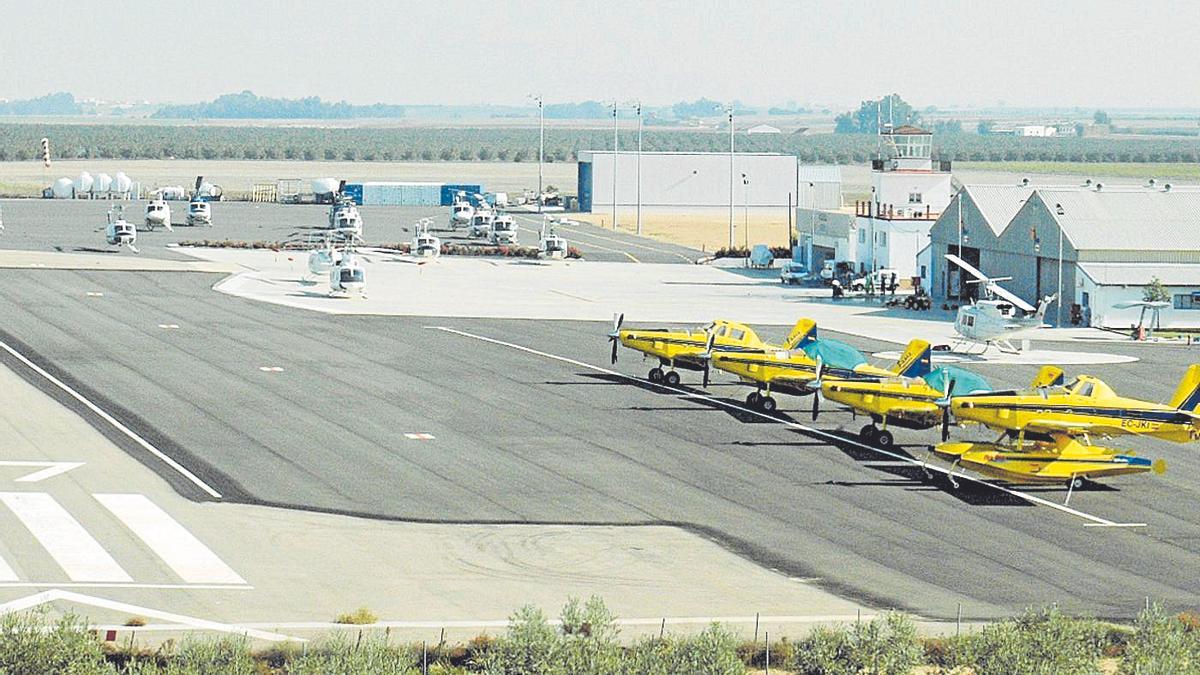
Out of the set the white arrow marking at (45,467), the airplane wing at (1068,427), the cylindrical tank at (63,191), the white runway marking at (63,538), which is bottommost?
Answer: the white runway marking at (63,538)

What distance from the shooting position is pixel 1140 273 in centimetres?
8344

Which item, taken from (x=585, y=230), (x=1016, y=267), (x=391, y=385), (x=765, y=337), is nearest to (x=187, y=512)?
(x=391, y=385)

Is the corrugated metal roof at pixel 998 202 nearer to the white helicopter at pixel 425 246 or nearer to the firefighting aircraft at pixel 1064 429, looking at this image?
the white helicopter at pixel 425 246

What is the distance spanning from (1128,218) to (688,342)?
36.9 meters

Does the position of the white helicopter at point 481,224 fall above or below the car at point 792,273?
above

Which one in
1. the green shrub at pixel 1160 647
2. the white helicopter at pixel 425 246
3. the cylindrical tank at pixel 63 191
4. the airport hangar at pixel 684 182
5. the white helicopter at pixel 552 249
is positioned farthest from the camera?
the cylindrical tank at pixel 63 191

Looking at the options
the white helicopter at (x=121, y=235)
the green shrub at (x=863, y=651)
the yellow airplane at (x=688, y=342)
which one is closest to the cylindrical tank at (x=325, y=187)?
the white helicopter at (x=121, y=235)

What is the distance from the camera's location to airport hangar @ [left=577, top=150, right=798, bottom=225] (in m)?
170

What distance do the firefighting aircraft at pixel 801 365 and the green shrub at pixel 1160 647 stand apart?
21101 mm

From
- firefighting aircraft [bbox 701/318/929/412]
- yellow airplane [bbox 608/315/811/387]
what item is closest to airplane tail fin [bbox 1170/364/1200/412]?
firefighting aircraft [bbox 701/318/929/412]

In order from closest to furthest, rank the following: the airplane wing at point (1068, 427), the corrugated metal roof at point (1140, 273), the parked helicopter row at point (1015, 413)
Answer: the parked helicopter row at point (1015, 413) < the airplane wing at point (1068, 427) < the corrugated metal roof at point (1140, 273)

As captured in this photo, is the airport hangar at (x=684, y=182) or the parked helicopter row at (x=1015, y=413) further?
the airport hangar at (x=684, y=182)

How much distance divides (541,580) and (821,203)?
96684mm

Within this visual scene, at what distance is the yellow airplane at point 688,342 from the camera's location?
58688 mm
